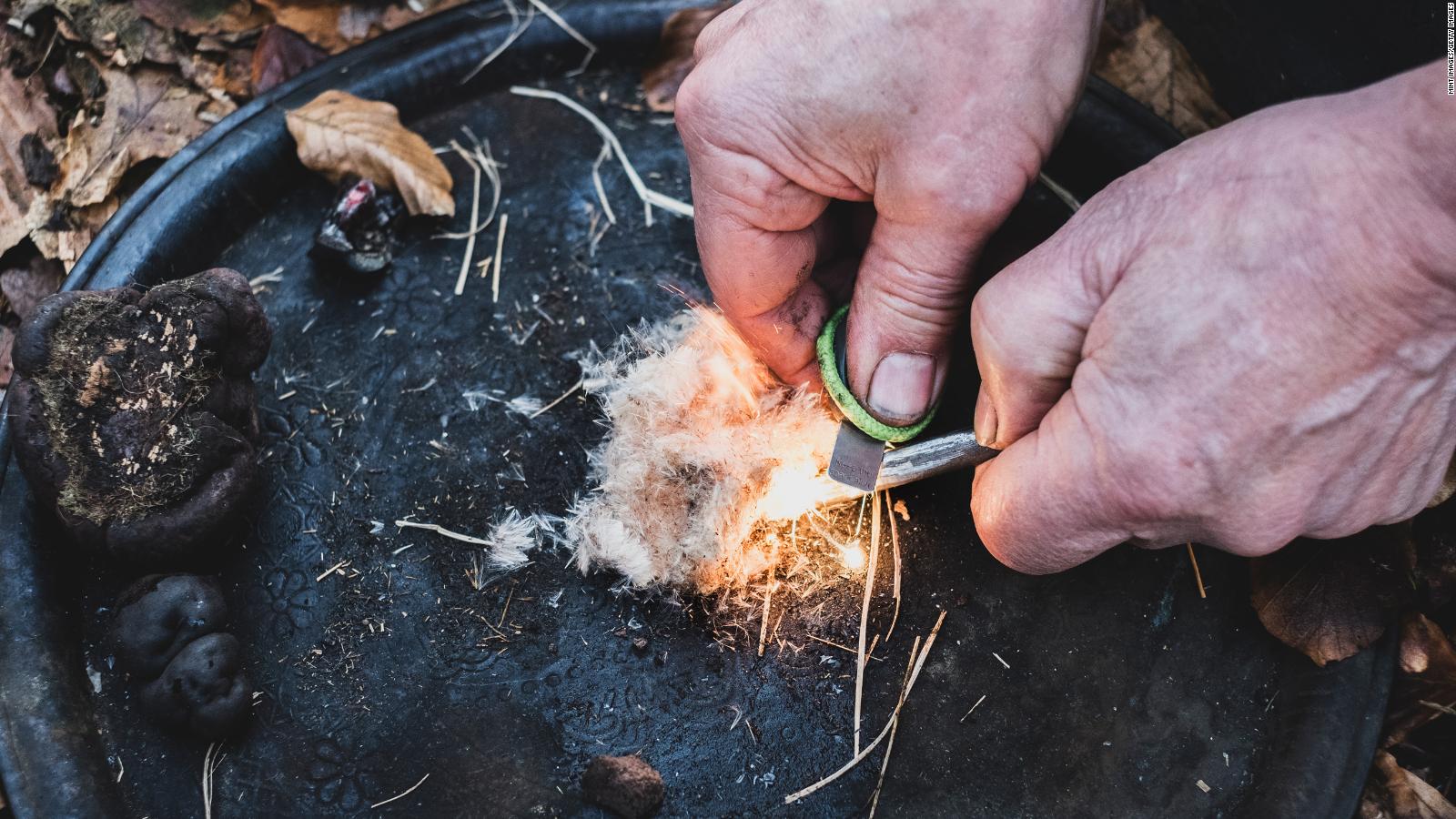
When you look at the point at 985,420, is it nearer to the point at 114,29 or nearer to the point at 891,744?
the point at 891,744

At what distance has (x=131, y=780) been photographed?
1860 mm

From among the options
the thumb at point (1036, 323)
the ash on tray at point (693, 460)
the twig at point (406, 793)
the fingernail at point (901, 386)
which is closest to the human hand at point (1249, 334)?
the thumb at point (1036, 323)

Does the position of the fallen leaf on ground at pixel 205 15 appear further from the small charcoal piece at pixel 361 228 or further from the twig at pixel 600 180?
the twig at pixel 600 180

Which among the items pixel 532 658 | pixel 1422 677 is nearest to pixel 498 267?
pixel 532 658

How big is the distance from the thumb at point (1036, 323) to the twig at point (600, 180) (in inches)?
50.5

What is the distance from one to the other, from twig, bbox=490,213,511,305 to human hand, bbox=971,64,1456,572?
136cm

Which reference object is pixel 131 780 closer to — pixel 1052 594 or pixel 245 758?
pixel 245 758

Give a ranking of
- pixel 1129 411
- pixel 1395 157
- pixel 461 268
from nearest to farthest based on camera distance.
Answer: pixel 1395 157
pixel 1129 411
pixel 461 268

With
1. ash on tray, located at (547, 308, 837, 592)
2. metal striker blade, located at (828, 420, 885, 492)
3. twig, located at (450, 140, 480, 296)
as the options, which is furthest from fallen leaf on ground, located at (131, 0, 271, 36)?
metal striker blade, located at (828, 420, 885, 492)

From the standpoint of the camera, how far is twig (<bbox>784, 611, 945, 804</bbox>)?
190cm

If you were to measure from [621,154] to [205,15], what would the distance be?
1.55 m

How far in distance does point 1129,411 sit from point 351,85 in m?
2.37

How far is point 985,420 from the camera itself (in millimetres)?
1925

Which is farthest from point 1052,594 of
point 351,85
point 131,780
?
point 351,85
